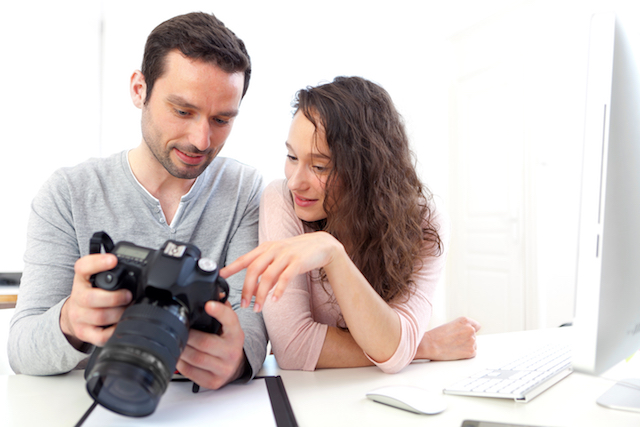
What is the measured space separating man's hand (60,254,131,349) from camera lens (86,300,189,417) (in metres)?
0.08

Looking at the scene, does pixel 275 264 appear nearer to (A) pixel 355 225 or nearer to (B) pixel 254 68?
(A) pixel 355 225

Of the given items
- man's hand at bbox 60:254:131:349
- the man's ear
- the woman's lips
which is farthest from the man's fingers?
the man's ear

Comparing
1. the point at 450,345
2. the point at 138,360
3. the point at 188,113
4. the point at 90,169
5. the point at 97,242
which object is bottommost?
the point at 450,345

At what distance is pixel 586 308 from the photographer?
53 cm

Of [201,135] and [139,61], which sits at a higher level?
[139,61]

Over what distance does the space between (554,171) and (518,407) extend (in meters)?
2.60

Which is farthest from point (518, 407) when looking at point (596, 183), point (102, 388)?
point (102, 388)

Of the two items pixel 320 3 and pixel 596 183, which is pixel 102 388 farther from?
pixel 320 3

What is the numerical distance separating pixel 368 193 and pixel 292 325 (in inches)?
13.5

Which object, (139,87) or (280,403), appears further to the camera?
(139,87)

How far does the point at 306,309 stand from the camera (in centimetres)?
94

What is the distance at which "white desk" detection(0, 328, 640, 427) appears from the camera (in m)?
0.62

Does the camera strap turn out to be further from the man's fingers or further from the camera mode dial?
the camera mode dial

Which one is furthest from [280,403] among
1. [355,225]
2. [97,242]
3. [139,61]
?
[139,61]
